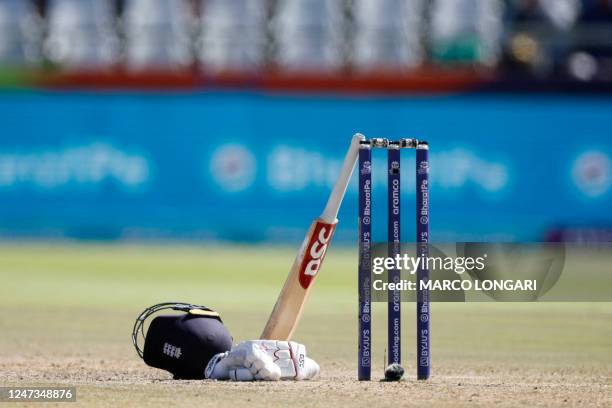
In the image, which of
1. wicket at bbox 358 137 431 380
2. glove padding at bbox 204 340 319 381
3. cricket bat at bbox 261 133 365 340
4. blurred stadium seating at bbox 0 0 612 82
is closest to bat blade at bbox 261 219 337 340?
cricket bat at bbox 261 133 365 340

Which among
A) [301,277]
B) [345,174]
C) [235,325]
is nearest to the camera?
[345,174]

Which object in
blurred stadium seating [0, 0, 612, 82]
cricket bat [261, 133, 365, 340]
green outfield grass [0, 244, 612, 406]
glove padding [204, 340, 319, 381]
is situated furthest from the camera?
blurred stadium seating [0, 0, 612, 82]

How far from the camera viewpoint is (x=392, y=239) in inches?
260

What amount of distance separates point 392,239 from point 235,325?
13.1ft

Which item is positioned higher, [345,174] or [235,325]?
[345,174]

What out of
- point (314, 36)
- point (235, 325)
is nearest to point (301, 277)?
point (235, 325)

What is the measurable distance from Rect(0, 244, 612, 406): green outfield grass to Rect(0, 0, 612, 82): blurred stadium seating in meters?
4.42

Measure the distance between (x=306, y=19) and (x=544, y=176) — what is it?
17.3 feet

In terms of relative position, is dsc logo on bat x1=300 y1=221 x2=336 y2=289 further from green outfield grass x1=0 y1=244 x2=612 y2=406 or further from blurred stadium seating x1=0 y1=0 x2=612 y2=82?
blurred stadium seating x1=0 y1=0 x2=612 y2=82

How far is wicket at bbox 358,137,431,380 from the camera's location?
6.55 m

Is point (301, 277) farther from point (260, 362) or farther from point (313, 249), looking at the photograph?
point (260, 362)

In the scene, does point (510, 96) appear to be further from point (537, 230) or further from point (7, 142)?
point (7, 142)

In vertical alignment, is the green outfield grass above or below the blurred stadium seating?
below

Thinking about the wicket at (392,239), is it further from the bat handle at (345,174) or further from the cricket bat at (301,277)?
the cricket bat at (301,277)
